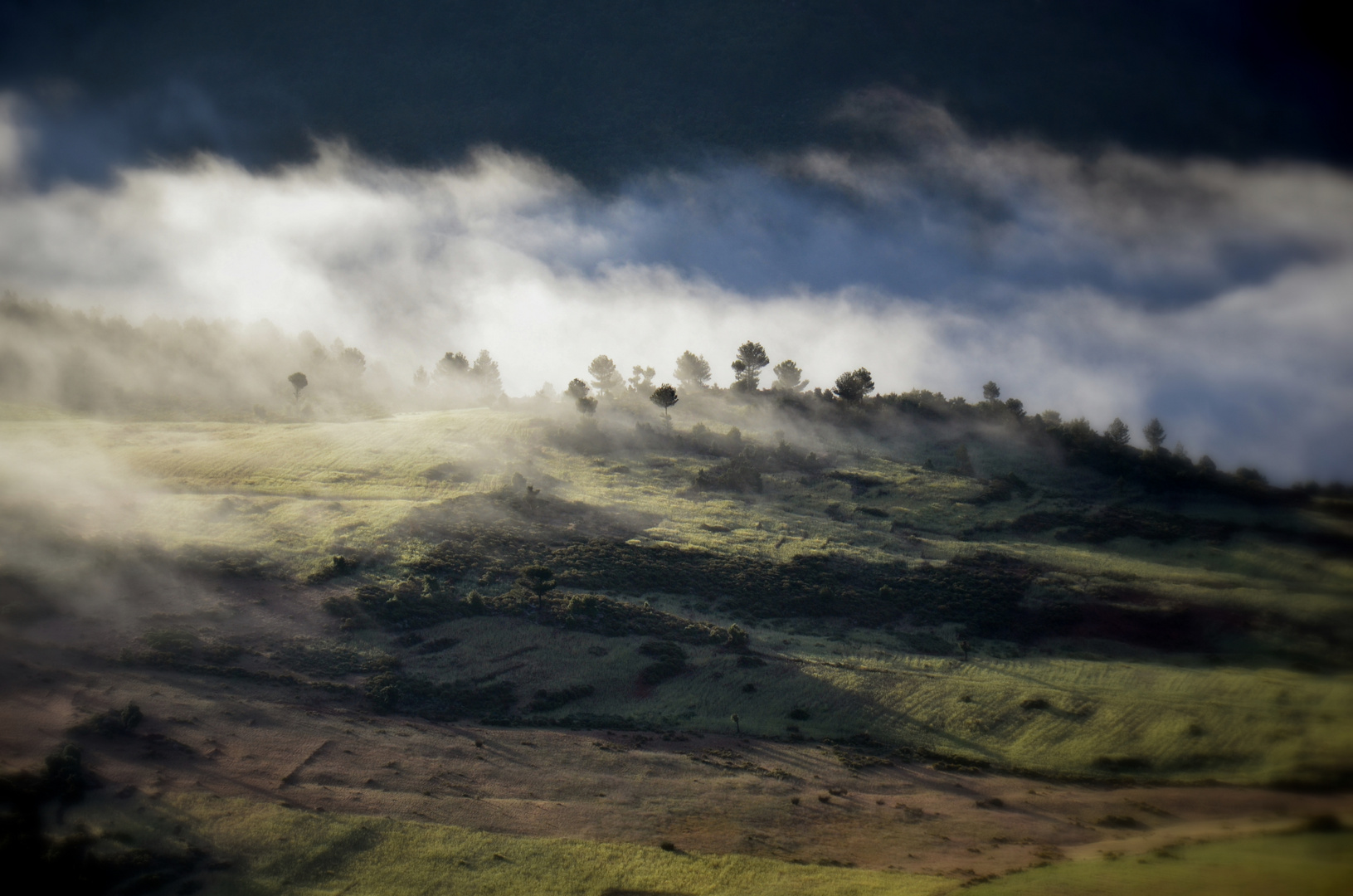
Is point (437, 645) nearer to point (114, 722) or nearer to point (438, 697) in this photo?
point (438, 697)

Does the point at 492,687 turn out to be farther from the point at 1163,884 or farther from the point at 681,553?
the point at 1163,884

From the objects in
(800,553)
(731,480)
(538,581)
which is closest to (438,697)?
(538,581)

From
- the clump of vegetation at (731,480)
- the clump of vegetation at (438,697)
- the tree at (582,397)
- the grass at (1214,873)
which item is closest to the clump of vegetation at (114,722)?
the clump of vegetation at (438,697)

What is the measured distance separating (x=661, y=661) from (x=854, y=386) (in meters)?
111

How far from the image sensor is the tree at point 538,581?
7444cm

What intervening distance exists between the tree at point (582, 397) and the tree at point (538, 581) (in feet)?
215

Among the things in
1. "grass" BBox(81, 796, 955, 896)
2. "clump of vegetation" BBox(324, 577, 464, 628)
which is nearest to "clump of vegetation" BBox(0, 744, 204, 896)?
"grass" BBox(81, 796, 955, 896)

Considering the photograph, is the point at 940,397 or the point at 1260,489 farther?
the point at 940,397

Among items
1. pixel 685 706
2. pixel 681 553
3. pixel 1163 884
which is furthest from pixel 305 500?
pixel 1163 884

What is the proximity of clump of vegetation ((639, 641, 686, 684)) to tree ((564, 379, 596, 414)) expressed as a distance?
78.6 m

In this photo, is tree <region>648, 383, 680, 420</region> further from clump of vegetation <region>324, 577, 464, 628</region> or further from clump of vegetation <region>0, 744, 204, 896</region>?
clump of vegetation <region>0, 744, 204, 896</region>

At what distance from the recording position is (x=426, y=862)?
36.4 meters

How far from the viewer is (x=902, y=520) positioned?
105188 millimetres

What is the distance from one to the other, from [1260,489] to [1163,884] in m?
84.5
